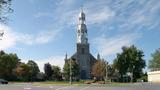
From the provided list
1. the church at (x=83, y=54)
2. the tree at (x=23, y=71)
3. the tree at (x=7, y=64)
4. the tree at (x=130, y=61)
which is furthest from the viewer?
the church at (x=83, y=54)

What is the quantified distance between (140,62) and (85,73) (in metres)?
51.3

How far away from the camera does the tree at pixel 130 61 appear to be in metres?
133

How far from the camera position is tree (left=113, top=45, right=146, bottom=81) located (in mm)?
133125

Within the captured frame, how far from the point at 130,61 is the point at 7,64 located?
4530 centimetres

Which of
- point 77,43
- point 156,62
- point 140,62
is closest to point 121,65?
point 140,62

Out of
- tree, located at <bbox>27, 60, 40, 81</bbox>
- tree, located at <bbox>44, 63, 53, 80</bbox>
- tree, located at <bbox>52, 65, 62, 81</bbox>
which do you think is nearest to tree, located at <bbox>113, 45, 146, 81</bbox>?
tree, located at <bbox>27, 60, 40, 81</bbox>

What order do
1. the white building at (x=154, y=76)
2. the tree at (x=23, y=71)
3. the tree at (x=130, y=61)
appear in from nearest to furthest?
the white building at (x=154, y=76)
the tree at (x=130, y=61)
the tree at (x=23, y=71)

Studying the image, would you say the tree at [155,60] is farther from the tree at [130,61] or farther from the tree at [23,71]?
the tree at [23,71]

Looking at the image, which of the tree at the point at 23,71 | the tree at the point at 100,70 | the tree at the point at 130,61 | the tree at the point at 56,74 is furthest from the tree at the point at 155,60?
the tree at the point at 23,71

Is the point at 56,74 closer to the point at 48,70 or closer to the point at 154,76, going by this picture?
the point at 48,70

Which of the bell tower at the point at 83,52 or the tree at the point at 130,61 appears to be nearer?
the tree at the point at 130,61

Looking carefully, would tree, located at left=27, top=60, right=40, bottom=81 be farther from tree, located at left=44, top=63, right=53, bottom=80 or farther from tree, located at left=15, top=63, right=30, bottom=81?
tree, located at left=44, top=63, right=53, bottom=80

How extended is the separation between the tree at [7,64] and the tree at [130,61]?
3897cm

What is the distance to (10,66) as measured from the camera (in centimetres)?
15038
